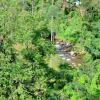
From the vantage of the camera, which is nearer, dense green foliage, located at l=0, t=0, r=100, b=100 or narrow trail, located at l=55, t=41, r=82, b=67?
dense green foliage, located at l=0, t=0, r=100, b=100

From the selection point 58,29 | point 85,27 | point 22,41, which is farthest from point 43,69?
point 58,29

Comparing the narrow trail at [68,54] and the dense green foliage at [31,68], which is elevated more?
the dense green foliage at [31,68]

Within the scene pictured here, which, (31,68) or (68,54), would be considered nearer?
(31,68)

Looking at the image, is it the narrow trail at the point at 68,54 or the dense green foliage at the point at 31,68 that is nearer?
the dense green foliage at the point at 31,68

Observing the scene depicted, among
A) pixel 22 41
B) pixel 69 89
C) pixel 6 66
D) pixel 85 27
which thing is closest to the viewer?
pixel 6 66

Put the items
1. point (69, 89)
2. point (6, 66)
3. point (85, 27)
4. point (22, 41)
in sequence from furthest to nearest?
point (85, 27), point (69, 89), point (22, 41), point (6, 66)

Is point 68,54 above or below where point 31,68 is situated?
below

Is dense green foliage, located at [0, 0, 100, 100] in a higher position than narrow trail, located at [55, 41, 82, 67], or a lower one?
higher

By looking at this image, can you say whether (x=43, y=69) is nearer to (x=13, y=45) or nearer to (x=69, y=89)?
(x=13, y=45)
